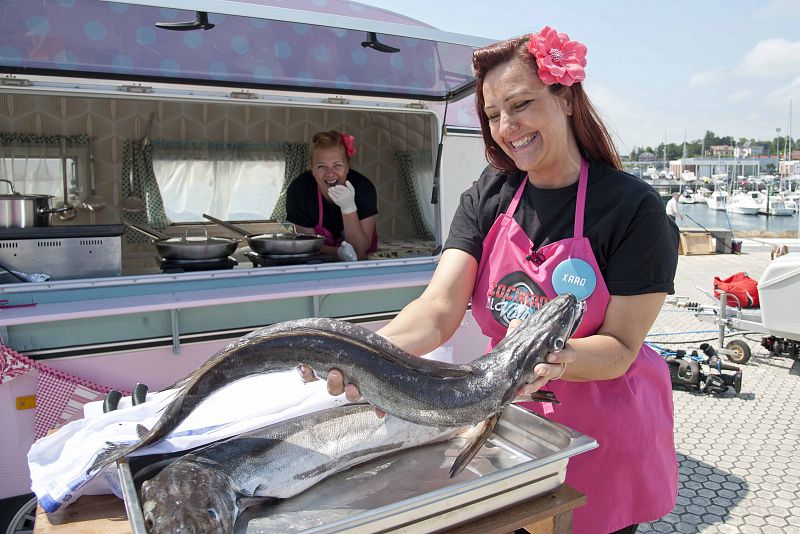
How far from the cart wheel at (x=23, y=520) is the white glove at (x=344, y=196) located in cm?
320

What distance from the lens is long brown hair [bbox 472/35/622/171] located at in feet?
6.57

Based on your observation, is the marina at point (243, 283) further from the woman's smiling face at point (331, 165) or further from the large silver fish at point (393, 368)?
the woman's smiling face at point (331, 165)

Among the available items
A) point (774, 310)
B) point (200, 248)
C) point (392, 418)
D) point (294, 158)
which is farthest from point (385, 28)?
point (774, 310)

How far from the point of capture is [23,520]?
312 cm

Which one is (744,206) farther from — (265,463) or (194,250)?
(265,463)

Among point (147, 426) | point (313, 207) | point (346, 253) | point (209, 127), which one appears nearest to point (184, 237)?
point (346, 253)

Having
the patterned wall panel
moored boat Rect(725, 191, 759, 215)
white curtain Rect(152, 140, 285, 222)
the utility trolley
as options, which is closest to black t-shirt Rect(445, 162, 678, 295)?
the patterned wall panel

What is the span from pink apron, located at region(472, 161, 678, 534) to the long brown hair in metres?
0.09

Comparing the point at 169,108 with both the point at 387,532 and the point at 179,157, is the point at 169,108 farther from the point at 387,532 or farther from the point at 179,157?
the point at 387,532

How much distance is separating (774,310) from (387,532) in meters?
7.24

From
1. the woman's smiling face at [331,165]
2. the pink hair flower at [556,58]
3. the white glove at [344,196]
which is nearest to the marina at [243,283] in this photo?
the woman's smiling face at [331,165]

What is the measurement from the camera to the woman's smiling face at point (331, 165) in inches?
213

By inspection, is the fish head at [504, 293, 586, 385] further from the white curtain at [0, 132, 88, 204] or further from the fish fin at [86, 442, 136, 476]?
the white curtain at [0, 132, 88, 204]

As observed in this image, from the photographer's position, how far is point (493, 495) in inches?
60.6
